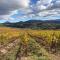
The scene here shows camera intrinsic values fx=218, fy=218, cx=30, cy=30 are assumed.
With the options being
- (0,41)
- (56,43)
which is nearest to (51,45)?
(56,43)

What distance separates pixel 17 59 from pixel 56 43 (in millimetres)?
16024

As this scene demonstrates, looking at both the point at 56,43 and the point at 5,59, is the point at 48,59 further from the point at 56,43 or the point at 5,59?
the point at 56,43

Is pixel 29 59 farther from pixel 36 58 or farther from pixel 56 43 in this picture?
pixel 56 43

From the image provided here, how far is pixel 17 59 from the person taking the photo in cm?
2402

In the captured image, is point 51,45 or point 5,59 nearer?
point 5,59

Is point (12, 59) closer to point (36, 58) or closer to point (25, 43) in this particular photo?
point (36, 58)

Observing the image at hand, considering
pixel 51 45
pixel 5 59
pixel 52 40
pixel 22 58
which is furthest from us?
pixel 52 40

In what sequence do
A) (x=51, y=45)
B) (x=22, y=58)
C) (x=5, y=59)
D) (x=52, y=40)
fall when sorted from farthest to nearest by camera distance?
1. (x=52, y=40)
2. (x=51, y=45)
3. (x=22, y=58)
4. (x=5, y=59)

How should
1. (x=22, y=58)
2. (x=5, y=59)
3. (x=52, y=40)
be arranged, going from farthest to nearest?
(x=52, y=40) < (x=22, y=58) < (x=5, y=59)

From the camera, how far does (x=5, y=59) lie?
→ 2345 centimetres

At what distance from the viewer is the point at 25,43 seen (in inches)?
1551

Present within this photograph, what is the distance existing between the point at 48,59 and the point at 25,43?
16.2 meters

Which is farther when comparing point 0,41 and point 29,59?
point 0,41

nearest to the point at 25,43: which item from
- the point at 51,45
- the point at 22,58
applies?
the point at 51,45
